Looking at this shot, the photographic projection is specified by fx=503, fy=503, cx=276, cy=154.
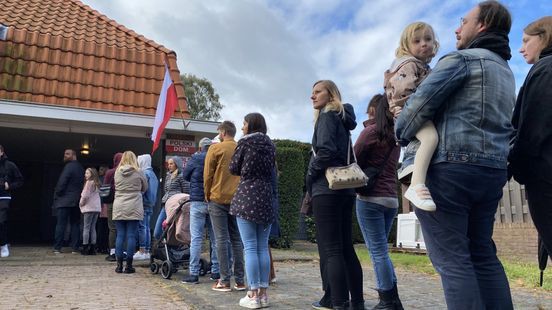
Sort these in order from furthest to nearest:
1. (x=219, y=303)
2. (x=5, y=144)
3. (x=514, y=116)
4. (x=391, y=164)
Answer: (x=5, y=144) < (x=219, y=303) < (x=391, y=164) < (x=514, y=116)

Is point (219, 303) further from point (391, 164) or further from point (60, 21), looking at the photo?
point (60, 21)

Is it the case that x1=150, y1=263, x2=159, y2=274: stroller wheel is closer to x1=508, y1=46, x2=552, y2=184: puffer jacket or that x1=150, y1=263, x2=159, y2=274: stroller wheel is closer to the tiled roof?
the tiled roof

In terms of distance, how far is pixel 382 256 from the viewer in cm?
402

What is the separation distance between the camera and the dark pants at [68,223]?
957 cm

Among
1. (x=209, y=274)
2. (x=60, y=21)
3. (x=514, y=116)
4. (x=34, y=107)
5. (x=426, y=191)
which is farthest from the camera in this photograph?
(x=60, y=21)

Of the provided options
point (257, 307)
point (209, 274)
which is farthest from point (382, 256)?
point (209, 274)

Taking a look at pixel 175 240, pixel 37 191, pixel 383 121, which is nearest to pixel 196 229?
pixel 175 240

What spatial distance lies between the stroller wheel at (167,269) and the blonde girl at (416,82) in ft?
14.5

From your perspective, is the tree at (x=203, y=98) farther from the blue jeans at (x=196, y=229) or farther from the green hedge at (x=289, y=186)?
the blue jeans at (x=196, y=229)

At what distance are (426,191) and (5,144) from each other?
1209cm

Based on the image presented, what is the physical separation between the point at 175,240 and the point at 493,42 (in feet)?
16.6

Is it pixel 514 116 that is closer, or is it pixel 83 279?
pixel 514 116

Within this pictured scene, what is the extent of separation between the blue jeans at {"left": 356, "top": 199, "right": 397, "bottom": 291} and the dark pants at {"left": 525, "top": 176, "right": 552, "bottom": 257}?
143 cm

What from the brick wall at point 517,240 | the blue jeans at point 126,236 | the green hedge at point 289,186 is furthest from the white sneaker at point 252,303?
the green hedge at point 289,186
